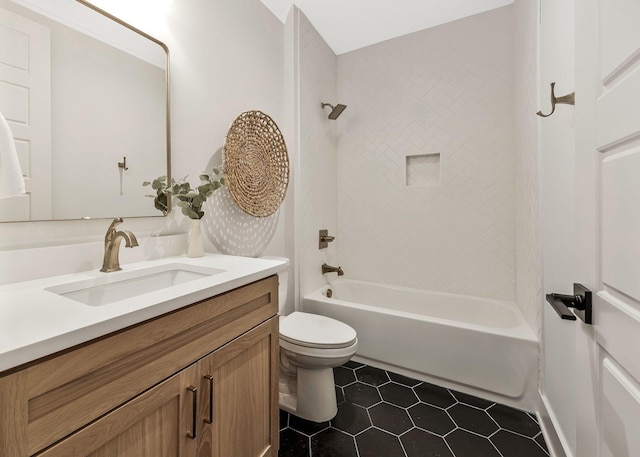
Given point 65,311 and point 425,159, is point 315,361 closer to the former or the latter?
point 65,311

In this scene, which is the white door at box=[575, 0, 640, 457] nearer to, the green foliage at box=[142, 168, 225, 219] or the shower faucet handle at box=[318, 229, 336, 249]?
the green foliage at box=[142, 168, 225, 219]

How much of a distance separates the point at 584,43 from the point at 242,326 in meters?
1.25

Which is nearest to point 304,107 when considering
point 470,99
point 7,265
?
point 470,99

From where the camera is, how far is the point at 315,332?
161 centimetres

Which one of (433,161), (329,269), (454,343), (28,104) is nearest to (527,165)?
(433,161)

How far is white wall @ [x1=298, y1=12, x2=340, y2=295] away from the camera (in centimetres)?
225

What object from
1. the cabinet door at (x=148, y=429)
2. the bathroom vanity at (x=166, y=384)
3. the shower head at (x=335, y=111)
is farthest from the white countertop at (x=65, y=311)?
the shower head at (x=335, y=111)

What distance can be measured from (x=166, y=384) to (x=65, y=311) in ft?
0.95

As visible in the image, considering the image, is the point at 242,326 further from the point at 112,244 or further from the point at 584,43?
the point at 584,43

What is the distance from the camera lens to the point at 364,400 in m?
1.70

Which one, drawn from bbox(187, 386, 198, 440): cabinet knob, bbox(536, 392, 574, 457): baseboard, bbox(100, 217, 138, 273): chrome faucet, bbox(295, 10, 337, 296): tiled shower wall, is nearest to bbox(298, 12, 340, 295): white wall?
bbox(295, 10, 337, 296): tiled shower wall

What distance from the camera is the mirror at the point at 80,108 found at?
907mm

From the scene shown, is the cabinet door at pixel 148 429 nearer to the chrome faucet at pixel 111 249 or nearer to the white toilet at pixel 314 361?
the chrome faucet at pixel 111 249

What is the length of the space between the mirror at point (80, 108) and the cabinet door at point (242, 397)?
2.43 feet
